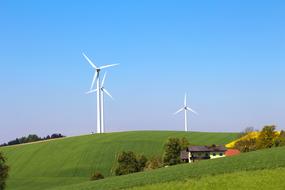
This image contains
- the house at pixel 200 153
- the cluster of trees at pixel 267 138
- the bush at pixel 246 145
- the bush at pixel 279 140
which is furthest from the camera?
the house at pixel 200 153

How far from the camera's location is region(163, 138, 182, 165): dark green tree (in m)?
96.8

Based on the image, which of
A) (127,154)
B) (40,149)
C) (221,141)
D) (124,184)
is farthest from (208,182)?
(40,149)

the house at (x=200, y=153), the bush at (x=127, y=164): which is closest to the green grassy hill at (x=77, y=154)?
the bush at (x=127, y=164)

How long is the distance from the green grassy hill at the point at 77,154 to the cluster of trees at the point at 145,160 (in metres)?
11.2

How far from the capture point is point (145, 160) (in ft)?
311

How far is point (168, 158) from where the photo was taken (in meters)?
97.6

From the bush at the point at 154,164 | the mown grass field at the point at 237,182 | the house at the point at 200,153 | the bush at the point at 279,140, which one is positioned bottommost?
the mown grass field at the point at 237,182

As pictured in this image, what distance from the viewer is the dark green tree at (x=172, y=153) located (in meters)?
96.8


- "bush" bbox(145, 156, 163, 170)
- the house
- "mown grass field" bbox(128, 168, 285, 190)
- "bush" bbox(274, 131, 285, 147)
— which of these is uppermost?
"bush" bbox(274, 131, 285, 147)

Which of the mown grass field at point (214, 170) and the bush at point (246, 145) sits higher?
the bush at point (246, 145)

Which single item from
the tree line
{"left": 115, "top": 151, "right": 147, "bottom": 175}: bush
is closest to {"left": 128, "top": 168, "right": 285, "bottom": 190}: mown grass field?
the tree line

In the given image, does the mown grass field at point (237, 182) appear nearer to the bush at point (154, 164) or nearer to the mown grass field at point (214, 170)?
the mown grass field at point (214, 170)

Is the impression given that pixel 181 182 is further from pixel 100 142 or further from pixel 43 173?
pixel 100 142

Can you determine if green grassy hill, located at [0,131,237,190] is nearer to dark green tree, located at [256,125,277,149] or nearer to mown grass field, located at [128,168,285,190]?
dark green tree, located at [256,125,277,149]
